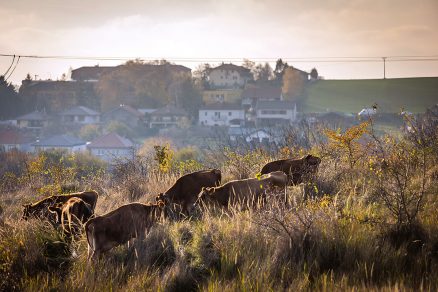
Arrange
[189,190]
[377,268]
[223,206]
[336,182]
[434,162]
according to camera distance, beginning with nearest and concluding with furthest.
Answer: [377,268] → [223,206] → [189,190] → [336,182] → [434,162]

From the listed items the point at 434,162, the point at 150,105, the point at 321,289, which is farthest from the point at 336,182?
the point at 150,105

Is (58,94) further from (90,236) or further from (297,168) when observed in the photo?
(90,236)

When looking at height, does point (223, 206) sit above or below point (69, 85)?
below

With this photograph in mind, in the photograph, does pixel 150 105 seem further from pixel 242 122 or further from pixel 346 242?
pixel 346 242

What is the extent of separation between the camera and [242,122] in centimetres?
8331

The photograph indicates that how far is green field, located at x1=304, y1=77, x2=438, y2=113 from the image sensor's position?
9156 cm

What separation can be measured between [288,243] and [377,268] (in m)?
1.09

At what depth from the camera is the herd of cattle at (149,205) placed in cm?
659

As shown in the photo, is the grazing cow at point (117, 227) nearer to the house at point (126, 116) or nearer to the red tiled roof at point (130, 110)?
the house at point (126, 116)

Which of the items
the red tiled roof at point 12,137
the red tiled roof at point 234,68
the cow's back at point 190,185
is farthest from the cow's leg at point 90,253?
the red tiled roof at point 234,68

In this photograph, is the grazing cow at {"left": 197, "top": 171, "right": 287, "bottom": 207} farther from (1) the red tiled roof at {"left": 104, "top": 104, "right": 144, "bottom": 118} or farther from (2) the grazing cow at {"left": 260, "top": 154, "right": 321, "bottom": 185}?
(1) the red tiled roof at {"left": 104, "top": 104, "right": 144, "bottom": 118}

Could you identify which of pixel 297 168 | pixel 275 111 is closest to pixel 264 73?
pixel 275 111

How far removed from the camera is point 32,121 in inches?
3238

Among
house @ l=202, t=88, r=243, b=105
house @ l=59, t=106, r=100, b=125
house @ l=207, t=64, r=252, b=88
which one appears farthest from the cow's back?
house @ l=207, t=64, r=252, b=88
